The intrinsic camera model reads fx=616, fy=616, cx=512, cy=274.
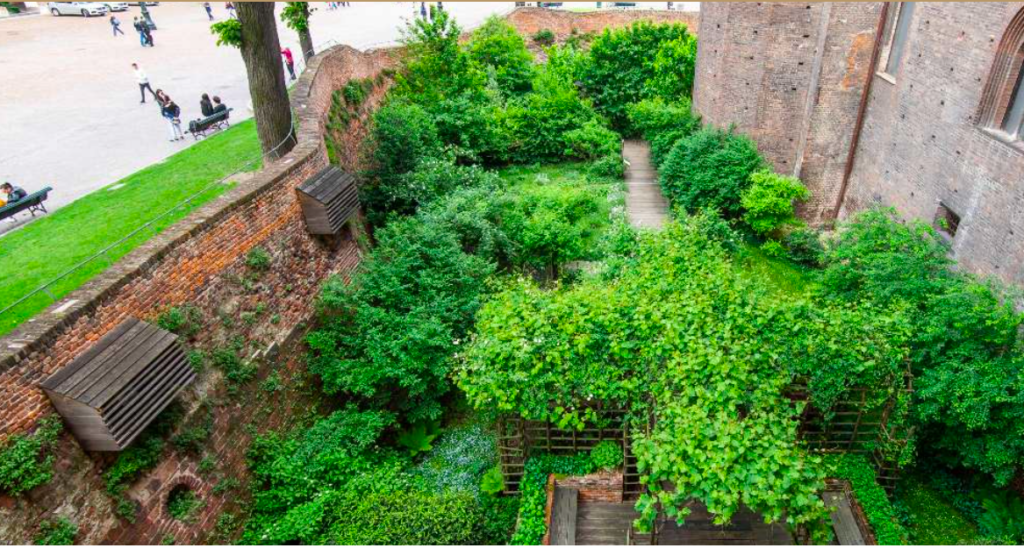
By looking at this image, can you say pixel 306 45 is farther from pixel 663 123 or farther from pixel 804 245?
pixel 804 245

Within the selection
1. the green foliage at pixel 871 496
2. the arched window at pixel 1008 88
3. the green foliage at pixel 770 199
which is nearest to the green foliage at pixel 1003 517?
the green foliage at pixel 871 496

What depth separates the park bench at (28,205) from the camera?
10430 millimetres

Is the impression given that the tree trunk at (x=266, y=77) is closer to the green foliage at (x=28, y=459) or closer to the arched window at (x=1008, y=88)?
the green foliage at (x=28, y=459)

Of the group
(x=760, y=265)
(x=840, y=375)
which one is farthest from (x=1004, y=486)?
(x=760, y=265)

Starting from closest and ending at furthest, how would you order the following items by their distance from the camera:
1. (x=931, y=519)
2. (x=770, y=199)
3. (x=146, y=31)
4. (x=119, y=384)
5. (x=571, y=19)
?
(x=119, y=384)
(x=931, y=519)
(x=770, y=199)
(x=146, y=31)
(x=571, y=19)

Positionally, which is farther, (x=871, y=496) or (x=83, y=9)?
(x=83, y=9)

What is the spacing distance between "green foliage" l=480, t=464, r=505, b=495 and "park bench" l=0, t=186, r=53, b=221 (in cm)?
919

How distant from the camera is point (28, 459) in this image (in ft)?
21.4

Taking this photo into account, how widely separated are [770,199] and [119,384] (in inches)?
582

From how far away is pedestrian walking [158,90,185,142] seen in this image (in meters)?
14.4

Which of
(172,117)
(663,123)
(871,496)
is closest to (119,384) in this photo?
(172,117)

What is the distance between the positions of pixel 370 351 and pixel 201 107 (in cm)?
960

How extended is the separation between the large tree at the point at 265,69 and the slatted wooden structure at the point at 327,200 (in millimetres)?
1285

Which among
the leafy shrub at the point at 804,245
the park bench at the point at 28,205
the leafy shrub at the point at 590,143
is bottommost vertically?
the leafy shrub at the point at 804,245
